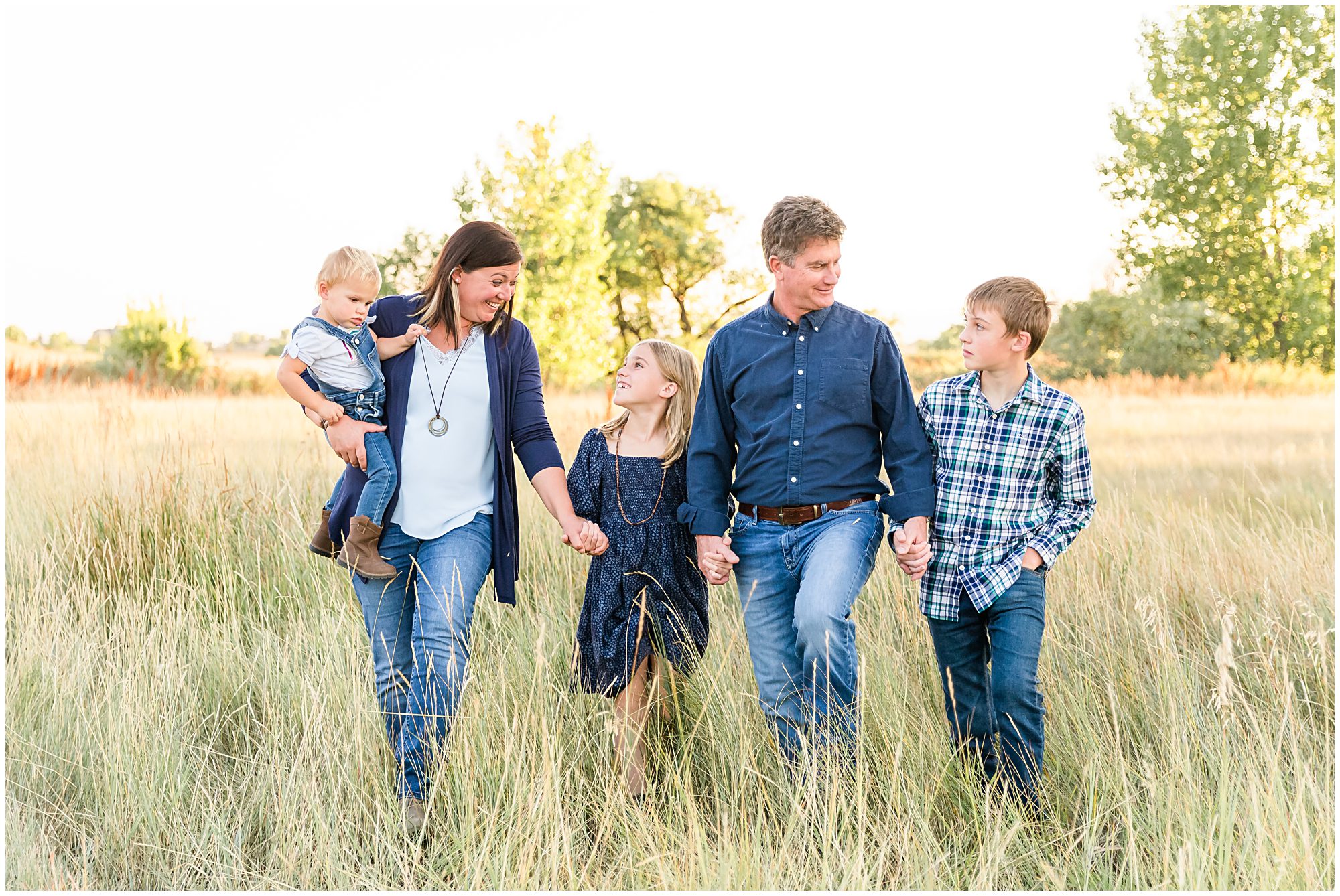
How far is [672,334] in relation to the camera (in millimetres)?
31906

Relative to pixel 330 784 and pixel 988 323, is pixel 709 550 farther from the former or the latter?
pixel 330 784

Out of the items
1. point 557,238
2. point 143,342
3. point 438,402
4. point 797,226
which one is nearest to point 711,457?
point 797,226

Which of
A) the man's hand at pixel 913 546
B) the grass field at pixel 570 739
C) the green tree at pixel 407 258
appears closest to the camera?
the grass field at pixel 570 739

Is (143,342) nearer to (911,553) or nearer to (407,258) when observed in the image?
(407,258)

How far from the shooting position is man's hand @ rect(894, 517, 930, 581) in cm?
294

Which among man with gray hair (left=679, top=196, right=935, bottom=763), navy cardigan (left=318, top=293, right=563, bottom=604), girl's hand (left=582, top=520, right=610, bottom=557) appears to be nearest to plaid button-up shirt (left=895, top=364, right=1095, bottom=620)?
man with gray hair (left=679, top=196, right=935, bottom=763)

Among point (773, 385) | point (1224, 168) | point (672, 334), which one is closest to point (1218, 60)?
point (1224, 168)

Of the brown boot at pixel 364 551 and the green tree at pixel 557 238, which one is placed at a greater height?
the green tree at pixel 557 238

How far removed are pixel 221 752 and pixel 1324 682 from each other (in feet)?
13.2

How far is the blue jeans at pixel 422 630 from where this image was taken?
3.01 m

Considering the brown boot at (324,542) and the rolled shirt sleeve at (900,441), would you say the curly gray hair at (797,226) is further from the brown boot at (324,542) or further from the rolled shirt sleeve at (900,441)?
the brown boot at (324,542)

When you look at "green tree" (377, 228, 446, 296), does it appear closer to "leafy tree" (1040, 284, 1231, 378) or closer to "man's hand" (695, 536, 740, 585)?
"leafy tree" (1040, 284, 1231, 378)

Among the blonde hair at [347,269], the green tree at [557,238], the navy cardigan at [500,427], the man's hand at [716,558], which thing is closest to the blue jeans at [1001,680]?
the man's hand at [716,558]

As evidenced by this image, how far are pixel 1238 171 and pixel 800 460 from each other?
24964 millimetres
